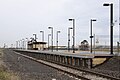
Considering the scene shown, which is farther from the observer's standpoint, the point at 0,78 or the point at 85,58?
the point at 85,58

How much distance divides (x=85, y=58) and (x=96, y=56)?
2.00m

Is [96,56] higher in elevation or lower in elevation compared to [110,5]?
lower

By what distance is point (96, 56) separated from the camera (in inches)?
1345

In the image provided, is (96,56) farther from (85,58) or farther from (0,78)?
(0,78)

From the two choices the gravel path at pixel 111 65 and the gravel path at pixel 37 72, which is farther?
the gravel path at pixel 111 65

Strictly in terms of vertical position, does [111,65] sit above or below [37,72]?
above

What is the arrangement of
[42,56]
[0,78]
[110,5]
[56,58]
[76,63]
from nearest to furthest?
[0,78]
[110,5]
[76,63]
[56,58]
[42,56]

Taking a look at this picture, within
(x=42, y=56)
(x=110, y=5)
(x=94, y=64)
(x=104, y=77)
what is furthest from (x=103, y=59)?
(x=42, y=56)

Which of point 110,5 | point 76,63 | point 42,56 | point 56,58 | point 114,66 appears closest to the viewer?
point 114,66

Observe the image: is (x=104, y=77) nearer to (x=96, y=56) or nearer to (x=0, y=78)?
(x=0, y=78)

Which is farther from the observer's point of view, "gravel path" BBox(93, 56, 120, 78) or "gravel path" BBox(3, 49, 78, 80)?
"gravel path" BBox(93, 56, 120, 78)

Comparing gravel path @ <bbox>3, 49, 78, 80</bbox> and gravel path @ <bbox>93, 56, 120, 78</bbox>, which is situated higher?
gravel path @ <bbox>93, 56, 120, 78</bbox>

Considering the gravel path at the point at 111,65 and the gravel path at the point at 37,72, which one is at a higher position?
the gravel path at the point at 111,65

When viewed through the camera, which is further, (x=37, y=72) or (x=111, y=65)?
(x=111, y=65)
